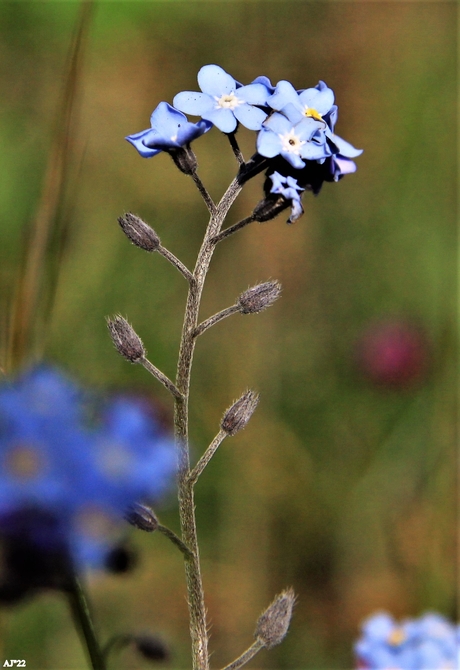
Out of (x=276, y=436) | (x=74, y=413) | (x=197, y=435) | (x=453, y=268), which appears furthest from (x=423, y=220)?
(x=74, y=413)

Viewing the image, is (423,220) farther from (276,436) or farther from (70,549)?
(70,549)

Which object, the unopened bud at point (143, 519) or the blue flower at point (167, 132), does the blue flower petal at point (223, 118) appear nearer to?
the blue flower at point (167, 132)

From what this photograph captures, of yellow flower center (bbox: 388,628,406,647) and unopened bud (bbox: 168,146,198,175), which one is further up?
unopened bud (bbox: 168,146,198,175)

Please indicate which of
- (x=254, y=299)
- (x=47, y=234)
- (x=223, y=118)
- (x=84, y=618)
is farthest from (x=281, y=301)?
(x=84, y=618)

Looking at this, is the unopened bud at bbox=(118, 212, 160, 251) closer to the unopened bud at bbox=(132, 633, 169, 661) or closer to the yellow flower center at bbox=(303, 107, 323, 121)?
the yellow flower center at bbox=(303, 107, 323, 121)

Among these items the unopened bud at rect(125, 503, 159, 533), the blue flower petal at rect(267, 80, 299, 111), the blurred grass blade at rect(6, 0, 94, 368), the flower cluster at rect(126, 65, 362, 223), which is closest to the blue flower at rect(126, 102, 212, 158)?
the flower cluster at rect(126, 65, 362, 223)

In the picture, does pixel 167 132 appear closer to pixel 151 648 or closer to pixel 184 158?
pixel 184 158
